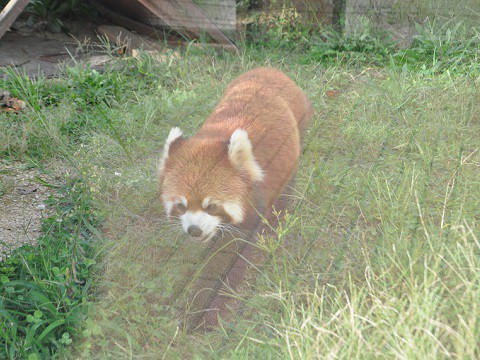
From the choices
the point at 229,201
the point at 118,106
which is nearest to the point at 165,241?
the point at 229,201

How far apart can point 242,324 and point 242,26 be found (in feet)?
Result: 9.53

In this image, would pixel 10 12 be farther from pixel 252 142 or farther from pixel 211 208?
pixel 211 208

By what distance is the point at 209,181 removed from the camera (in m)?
2.35

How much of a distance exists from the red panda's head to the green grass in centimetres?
11

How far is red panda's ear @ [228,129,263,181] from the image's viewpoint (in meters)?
2.29

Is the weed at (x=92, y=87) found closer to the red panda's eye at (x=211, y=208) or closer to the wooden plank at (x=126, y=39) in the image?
the wooden plank at (x=126, y=39)

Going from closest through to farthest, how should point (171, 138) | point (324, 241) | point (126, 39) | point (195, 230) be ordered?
point (324, 241) < point (195, 230) < point (171, 138) < point (126, 39)

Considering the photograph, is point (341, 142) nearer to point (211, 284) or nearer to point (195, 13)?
point (211, 284)

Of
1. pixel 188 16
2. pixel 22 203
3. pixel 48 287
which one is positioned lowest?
pixel 22 203

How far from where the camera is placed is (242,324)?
1.90 m

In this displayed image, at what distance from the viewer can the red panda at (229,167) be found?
234 centimetres

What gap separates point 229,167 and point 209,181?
0.34 feet

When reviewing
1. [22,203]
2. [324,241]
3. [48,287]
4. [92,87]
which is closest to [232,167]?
[324,241]

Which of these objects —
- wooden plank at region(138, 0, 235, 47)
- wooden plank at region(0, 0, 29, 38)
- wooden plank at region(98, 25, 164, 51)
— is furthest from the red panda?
wooden plank at region(0, 0, 29, 38)
